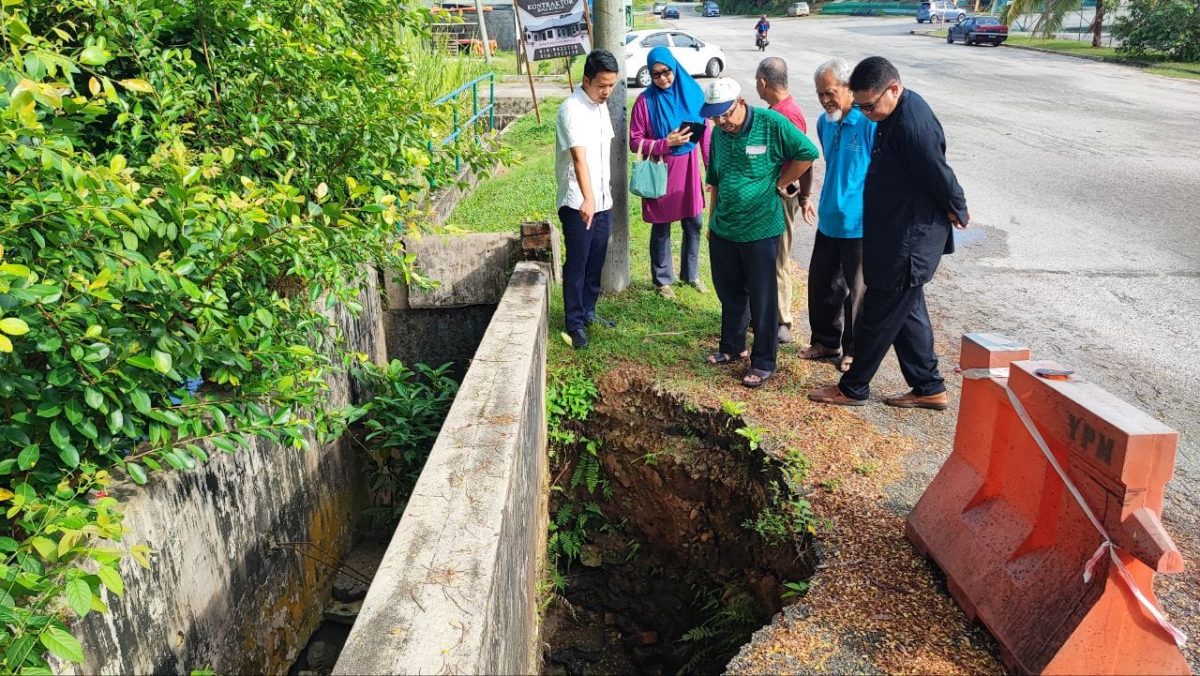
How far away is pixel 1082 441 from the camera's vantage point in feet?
8.90

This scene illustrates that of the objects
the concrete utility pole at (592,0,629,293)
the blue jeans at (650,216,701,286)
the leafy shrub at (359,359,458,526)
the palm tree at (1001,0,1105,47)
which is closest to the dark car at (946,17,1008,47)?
the palm tree at (1001,0,1105,47)

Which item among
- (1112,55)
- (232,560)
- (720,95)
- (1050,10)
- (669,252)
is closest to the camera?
(232,560)

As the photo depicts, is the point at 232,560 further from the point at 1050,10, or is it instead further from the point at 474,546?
the point at 1050,10

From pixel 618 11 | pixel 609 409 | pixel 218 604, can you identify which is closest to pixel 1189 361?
pixel 609 409

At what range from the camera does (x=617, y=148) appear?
5895 millimetres

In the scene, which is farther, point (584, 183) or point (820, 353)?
point (820, 353)

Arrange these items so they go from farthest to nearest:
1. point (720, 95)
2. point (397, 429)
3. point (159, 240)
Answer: point (720, 95)
point (397, 429)
point (159, 240)

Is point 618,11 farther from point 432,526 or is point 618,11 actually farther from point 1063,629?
point 1063,629

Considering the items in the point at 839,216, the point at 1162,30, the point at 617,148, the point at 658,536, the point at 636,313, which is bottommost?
the point at 658,536

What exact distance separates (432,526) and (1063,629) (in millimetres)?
2035

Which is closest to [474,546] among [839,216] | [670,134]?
[839,216]

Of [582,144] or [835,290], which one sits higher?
[582,144]

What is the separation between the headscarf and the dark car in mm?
28594

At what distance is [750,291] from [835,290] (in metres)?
0.66
